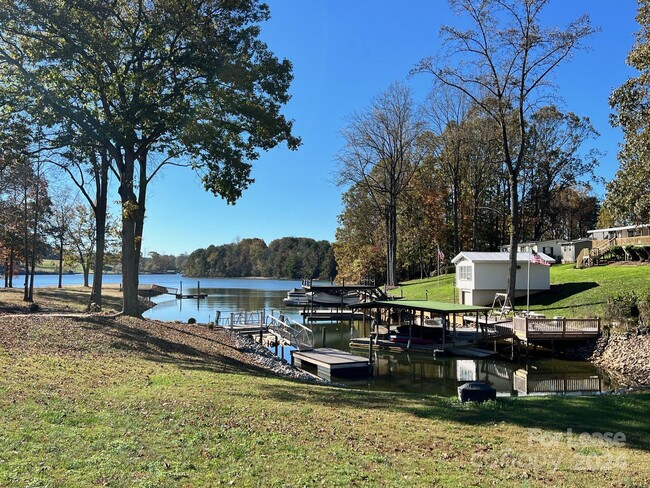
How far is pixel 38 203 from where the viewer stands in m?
36.1

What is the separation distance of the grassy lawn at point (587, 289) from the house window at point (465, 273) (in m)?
3.87

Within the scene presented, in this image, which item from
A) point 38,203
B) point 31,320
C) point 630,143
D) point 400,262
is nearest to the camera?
point 31,320

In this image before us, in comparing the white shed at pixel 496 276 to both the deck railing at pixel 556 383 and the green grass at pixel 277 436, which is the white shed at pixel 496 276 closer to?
the deck railing at pixel 556 383

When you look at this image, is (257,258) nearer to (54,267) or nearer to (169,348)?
(54,267)

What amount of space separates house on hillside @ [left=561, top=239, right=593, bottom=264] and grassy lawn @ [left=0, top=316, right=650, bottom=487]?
43.4 metres

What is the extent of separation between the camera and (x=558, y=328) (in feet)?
85.0

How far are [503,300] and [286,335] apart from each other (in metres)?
17.5

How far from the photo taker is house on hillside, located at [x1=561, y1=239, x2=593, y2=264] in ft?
167

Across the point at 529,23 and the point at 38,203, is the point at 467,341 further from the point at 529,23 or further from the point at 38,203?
the point at 38,203

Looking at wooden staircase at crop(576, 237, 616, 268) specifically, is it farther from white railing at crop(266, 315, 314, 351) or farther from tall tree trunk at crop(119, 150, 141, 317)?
tall tree trunk at crop(119, 150, 141, 317)

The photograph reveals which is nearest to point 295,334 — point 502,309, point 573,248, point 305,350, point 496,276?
point 305,350

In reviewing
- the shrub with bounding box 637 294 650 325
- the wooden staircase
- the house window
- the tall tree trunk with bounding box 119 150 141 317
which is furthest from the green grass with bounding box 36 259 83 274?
the wooden staircase

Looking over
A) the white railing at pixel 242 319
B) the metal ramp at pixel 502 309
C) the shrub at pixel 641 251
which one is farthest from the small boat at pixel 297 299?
Answer: the shrub at pixel 641 251

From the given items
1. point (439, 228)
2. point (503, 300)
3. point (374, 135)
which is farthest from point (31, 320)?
point (439, 228)
